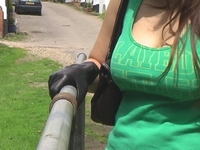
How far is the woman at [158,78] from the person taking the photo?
5.24ft

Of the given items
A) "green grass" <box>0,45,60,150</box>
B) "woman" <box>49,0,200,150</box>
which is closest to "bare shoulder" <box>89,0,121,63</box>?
"woman" <box>49,0,200,150</box>

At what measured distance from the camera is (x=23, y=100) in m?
8.64

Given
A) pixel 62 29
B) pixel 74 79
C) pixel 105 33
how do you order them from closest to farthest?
pixel 74 79 → pixel 105 33 → pixel 62 29

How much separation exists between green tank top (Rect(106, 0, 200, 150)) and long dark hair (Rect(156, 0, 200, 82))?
0.04 ft

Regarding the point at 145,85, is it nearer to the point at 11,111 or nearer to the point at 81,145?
the point at 81,145

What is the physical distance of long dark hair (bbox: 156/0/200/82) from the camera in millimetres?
1590

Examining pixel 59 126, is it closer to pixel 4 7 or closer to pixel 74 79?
pixel 74 79

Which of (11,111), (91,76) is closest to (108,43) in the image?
(91,76)

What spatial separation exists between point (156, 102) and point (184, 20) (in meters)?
0.26

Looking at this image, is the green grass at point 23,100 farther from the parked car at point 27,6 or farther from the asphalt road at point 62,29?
the parked car at point 27,6

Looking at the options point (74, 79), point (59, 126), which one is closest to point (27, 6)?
point (74, 79)

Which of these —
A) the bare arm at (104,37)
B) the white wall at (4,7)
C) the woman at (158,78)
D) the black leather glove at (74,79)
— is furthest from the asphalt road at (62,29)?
the woman at (158,78)

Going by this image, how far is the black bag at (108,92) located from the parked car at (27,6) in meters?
29.8

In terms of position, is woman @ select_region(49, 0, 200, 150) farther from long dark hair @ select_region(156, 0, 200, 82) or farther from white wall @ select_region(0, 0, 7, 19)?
white wall @ select_region(0, 0, 7, 19)
